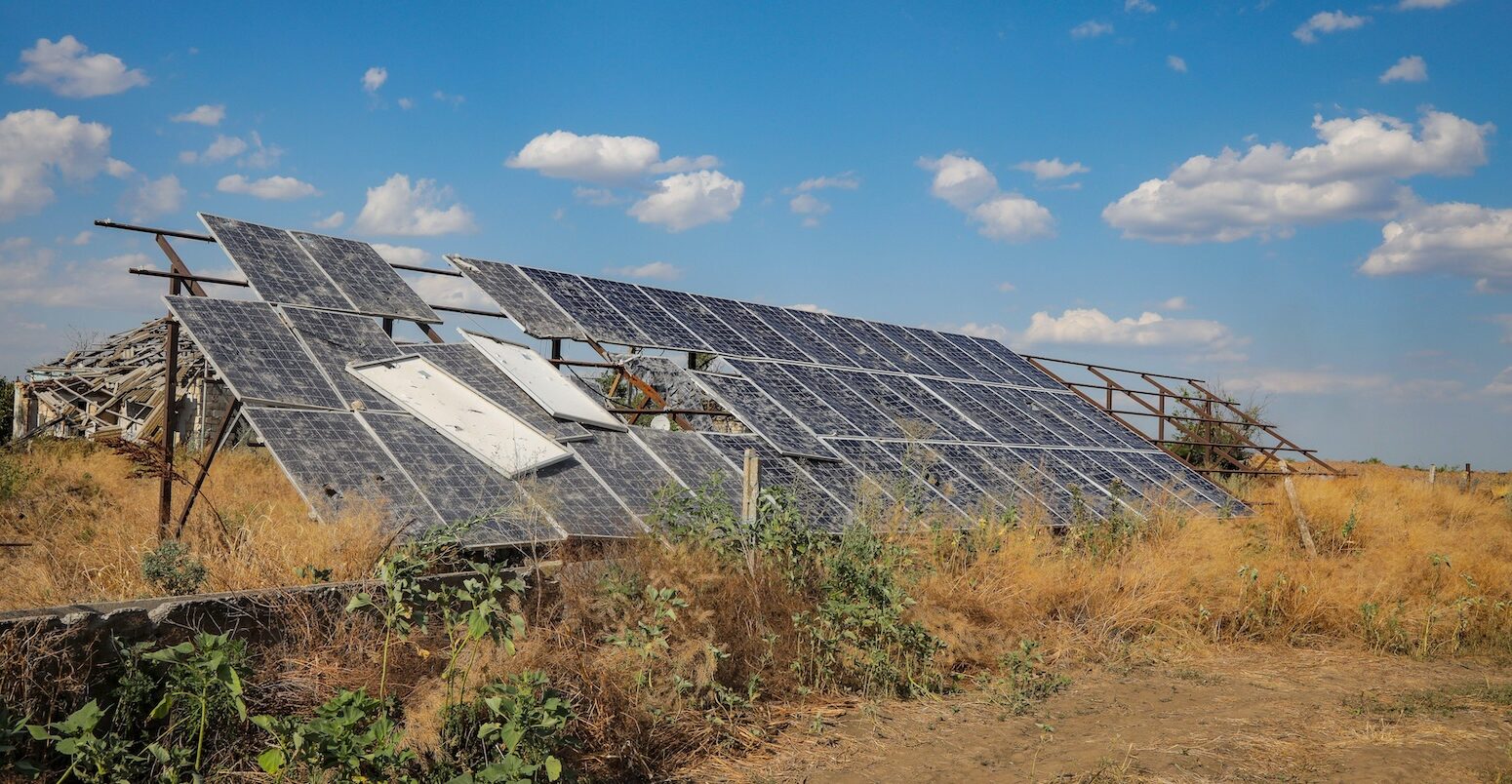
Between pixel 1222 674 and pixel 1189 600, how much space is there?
1.73 metres

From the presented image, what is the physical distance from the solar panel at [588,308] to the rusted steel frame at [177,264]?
4484mm

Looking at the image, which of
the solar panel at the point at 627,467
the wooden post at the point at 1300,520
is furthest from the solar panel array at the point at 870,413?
the wooden post at the point at 1300,520

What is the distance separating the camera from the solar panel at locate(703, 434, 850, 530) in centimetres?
1111

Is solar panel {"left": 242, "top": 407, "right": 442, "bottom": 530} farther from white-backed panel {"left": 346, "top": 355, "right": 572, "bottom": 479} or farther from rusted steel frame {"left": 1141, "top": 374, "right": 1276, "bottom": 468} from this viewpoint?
rusted steel frame {"left": 1141, "top": 374, "right": 1276, "bottom": 468}

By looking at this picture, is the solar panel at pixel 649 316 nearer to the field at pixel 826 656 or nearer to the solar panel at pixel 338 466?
the field at pixel 826 656

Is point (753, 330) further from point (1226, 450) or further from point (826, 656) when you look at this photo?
point (1226, 450)

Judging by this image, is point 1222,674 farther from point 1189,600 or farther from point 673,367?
point 673,367

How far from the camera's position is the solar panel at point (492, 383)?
37.2 feet

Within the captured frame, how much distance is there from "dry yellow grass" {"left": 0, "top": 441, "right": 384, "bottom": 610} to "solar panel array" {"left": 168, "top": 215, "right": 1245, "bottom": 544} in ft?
1.96

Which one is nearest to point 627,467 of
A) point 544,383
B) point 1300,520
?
point 544,383

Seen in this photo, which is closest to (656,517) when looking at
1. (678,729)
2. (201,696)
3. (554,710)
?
(678,729)

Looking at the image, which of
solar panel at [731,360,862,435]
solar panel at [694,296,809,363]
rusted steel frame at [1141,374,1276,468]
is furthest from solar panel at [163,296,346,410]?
rusted steel frame at [1141,374,1276,468]

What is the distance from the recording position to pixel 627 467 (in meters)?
11.0

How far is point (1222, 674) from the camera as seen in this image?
9734mm
